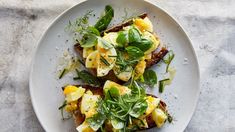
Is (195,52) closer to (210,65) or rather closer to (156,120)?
(210,65)

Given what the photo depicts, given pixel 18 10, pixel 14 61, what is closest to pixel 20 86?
pixel 14 61

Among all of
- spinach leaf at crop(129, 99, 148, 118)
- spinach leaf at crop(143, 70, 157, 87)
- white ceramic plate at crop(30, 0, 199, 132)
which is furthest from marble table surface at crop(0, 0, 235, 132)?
spinach leaf at crop(129, 99, 148, 118)

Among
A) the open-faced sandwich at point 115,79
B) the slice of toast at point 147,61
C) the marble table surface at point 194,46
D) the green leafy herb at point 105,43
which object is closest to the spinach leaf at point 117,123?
the open-faced sandwich at point 115,79

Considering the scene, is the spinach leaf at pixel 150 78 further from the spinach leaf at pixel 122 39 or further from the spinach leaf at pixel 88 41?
the spinach leaf at pixel 88 41

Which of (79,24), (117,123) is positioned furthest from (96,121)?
(79,24)

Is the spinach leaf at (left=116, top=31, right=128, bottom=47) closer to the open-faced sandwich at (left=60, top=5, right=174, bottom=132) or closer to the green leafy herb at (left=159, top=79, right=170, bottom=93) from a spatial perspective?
the open-faced sandwich at (left=60, top=5, right=174, bottom=132)

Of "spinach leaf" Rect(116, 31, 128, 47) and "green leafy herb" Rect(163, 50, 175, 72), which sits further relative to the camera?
"green leafy herb" Rect(163, 50, 175, 72)

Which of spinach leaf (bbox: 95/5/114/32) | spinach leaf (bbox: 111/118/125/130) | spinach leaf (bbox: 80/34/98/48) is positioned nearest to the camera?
spinach leaf (bbox: 111/118/125/130)
